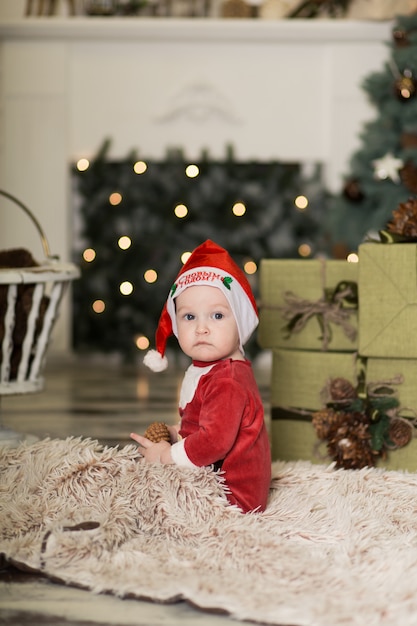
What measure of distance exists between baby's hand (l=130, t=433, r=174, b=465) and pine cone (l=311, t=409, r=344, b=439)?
1.58 feet

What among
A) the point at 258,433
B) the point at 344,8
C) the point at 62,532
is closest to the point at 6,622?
the point at 62,532

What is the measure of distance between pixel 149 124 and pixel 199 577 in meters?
3.03

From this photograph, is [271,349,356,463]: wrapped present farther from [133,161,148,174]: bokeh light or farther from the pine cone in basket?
[133,161,148,174]: bokeh light

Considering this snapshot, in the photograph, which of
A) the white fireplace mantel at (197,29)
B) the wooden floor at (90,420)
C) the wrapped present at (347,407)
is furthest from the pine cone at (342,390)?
the white fireplace mantel at (197,29)

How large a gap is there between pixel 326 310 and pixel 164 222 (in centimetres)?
208

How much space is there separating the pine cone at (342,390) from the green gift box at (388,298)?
0.30 ft

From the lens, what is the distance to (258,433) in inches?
61.6

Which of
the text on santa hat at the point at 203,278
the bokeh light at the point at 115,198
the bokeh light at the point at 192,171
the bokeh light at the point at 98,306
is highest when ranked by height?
the bokeh light at the point at 192,171

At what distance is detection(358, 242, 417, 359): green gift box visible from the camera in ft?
6.14

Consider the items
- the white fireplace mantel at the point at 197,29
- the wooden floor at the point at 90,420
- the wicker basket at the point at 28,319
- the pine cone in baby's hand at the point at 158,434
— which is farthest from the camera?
the white fireplace mantel at the point at 197,29

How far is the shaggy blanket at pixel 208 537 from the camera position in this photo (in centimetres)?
118

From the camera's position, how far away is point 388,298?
188cm

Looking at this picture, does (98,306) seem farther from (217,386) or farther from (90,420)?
(217,386)

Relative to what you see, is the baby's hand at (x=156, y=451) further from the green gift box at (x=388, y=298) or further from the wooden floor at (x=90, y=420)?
the green gift box at (x=388, y=298)
